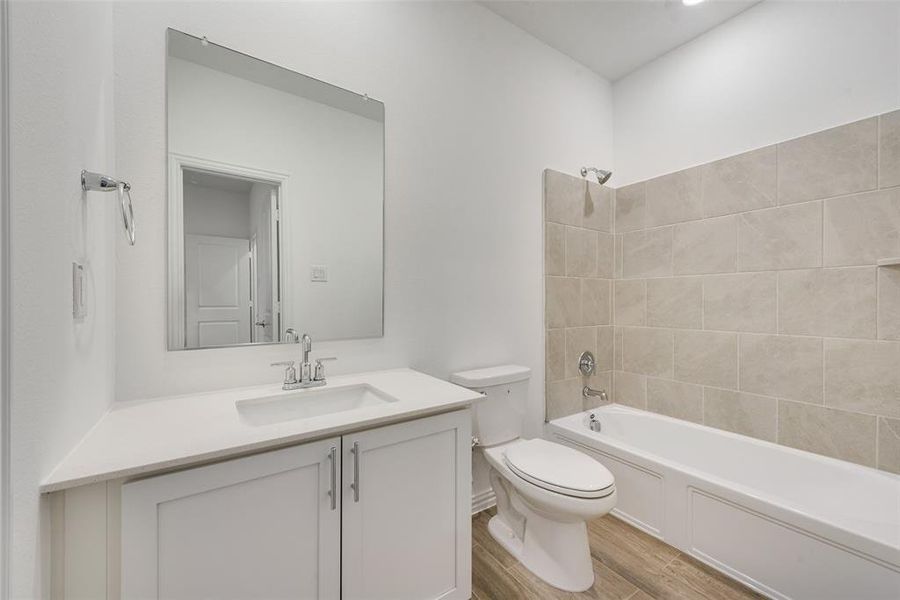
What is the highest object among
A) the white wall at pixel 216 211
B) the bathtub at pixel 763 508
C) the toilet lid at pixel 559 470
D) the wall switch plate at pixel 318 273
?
the white wall at pixel 216 211

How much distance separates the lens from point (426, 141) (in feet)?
6.11

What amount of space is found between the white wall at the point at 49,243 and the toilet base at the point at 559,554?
5.09ft

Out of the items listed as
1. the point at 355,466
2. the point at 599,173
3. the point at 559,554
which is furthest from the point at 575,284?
the point at 355,466

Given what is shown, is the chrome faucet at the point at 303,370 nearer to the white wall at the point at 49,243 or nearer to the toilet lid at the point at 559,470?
the white wall at the point at 49,243

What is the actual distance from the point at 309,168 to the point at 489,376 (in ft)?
4.11

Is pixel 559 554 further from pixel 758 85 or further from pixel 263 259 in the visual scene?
pixel 758 85

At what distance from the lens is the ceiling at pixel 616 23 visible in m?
2.03

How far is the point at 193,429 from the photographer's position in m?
0.99

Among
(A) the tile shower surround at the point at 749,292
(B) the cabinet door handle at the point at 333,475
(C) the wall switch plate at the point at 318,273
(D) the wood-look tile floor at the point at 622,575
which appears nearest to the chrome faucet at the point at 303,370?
(C) the wall switch plate at the point at 318,273

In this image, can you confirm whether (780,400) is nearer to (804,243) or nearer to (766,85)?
(804,243)

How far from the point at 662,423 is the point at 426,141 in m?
2.16

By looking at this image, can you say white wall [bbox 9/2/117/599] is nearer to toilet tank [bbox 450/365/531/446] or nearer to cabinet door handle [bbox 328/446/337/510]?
cabinet door handle [bbox 328/446/337/510]

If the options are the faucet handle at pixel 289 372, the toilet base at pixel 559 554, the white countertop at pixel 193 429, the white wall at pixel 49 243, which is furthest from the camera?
the toilet base at pixel 559 554

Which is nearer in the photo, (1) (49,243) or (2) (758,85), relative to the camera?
(1) (49,243)
